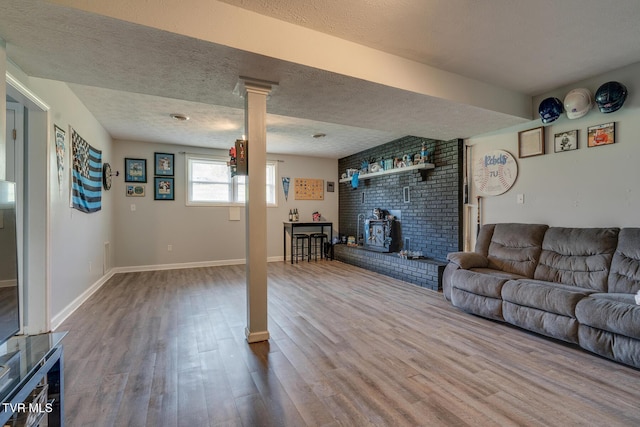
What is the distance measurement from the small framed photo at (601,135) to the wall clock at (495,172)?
77cm

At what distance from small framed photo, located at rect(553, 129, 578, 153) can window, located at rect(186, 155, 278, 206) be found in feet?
17.5

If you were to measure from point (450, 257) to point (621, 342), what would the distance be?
5.28 feet

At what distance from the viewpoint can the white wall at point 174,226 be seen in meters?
5.37

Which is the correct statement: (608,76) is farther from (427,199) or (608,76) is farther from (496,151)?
(427,199)

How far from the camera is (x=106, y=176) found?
15.2ft

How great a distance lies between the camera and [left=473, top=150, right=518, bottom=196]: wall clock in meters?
3.77

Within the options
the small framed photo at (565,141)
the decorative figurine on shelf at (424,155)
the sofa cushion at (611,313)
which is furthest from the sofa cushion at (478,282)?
the decorative figurine on shelf at (424,155)

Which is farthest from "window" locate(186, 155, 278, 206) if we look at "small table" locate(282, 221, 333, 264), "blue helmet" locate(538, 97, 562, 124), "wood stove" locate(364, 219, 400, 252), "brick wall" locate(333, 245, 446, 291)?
"blue helmet" locate(538, 97, 562, 124)

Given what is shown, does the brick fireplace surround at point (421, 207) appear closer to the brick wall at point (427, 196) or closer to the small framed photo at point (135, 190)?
the brick wall at point (427, 196)

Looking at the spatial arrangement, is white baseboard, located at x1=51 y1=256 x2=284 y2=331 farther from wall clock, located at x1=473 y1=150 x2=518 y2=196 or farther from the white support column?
wall clock, located at x1=473 y1=150 x2=518 y2=196

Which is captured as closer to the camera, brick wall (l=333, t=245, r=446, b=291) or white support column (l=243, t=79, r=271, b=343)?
white support column (l=243, t=79, r=271, b=343)

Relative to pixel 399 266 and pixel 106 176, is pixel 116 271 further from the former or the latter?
pixel 399 266

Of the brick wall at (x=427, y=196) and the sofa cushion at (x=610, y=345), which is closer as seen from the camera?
the sofa cushion at (x=610, y=345)

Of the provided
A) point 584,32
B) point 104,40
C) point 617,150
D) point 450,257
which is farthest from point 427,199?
point 104,40
